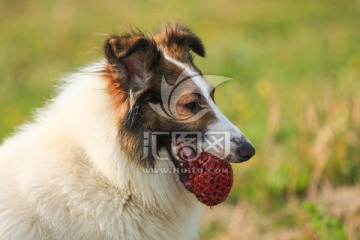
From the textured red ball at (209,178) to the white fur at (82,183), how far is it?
19 centimetres

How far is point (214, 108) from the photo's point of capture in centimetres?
420

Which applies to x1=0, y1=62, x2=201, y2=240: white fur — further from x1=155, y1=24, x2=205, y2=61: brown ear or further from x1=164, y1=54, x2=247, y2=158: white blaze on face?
x1=155, y1=24, x2=205, y2=61: brown ear

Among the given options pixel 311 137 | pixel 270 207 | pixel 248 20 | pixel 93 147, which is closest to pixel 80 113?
pixel 93 147

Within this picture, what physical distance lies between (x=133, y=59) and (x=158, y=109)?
14.9 inches

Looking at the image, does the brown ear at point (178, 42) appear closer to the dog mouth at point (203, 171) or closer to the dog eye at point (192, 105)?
the dog eye at point (192, 105)

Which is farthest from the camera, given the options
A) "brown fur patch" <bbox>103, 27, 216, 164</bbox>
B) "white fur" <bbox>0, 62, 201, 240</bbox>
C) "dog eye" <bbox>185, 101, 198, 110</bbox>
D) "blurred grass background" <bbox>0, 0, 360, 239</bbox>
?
"blurred grass background" <bbox>0, 0, 360, 239</bbox>

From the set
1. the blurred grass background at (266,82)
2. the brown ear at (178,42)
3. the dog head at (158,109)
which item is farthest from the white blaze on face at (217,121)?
the blurred grass background at (266,82)

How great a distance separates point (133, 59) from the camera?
4.11m

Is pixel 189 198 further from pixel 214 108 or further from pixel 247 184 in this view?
pixel 247 184

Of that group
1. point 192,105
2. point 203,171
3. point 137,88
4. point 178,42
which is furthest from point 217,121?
point 178,42

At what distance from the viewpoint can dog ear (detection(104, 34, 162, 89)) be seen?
3936 millimetres

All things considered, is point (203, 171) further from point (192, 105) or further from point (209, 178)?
point (192, 105)

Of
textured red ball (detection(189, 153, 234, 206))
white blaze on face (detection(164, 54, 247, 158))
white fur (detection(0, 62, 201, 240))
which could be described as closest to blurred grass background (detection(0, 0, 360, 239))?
white fur (detection(0, 62, 201, 240))

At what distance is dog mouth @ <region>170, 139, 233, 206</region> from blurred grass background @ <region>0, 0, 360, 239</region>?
891 mm
